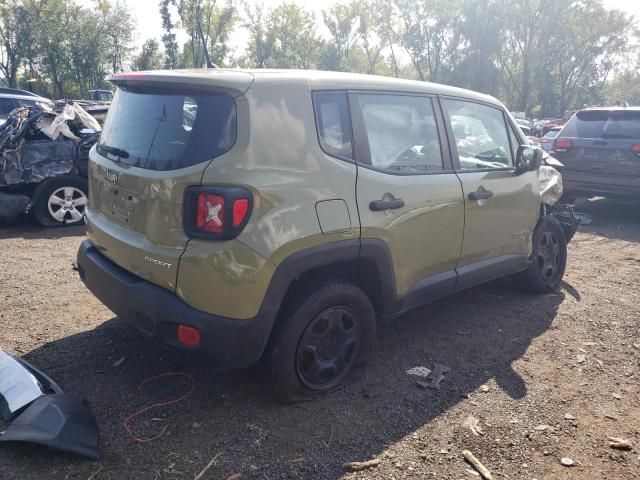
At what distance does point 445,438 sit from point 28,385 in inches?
89.6

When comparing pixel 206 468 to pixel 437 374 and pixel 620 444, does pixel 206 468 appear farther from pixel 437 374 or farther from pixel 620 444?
pixel 620 444

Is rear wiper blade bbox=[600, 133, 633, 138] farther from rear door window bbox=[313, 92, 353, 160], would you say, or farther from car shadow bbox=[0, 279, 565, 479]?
rear door window bbox=[313, 92, 353, 160]

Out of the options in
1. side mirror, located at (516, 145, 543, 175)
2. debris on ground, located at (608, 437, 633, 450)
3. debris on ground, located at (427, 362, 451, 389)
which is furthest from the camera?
side mirror, located at (516, 145, 543, 175)

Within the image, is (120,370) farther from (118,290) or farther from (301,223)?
(301,223)

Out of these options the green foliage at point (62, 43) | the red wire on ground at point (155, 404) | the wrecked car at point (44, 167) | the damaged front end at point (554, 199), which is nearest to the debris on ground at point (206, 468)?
the red wire on ground at point (155, 404)

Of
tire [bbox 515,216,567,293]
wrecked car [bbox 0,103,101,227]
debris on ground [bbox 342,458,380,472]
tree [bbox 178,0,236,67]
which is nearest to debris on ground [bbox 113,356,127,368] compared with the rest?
debris on ground [bbox 342,458,380,472]

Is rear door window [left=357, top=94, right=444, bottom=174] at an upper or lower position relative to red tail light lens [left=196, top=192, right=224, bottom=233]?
upper

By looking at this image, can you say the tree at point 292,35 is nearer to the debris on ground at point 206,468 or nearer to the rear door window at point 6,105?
the rear door window at point 6,105

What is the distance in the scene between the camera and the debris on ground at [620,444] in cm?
294

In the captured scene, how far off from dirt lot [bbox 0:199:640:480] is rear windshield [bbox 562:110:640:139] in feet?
13.6

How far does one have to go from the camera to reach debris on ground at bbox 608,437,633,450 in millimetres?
2936

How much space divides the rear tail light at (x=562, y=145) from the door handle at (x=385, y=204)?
6374mm

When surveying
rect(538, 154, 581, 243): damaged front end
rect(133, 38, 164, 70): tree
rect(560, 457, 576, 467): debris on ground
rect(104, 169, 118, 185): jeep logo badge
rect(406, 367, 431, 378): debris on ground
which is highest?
rect(133, 38, 164, 70): tree

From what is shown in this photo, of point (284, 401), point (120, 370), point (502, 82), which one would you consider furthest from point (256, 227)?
point (502, 82)
